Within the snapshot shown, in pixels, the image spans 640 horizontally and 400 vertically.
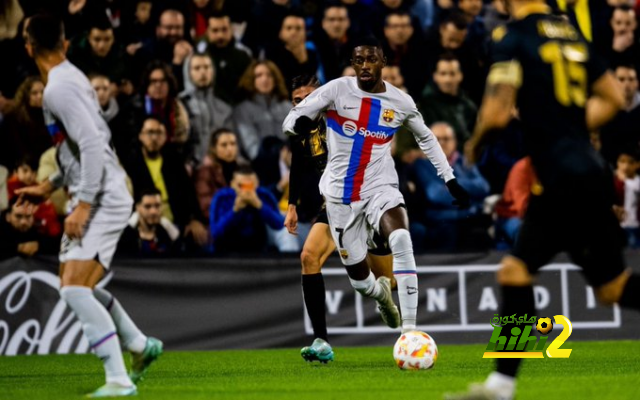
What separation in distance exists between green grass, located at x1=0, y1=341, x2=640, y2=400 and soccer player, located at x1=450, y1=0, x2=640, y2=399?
87cm

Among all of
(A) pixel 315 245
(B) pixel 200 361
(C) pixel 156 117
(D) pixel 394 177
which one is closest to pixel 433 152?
(D) pixel 394 177

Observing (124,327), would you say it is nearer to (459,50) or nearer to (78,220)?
(78,220)

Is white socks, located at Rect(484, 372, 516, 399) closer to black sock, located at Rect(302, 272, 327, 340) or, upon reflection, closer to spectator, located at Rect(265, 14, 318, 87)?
black sock, located at Rect(302, 272, 327, 340)

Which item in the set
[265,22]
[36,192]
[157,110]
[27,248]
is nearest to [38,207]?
[27,248]

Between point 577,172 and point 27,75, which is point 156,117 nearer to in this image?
point 27,75

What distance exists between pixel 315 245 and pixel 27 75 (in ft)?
19.0

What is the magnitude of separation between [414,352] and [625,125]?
7613 millimetres

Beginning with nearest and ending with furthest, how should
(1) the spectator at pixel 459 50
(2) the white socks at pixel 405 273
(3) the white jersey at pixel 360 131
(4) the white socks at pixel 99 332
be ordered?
(4) the white socks at pixel 99 332 → (2) the white socks at pixel 405 273 → (3) the white jersey at pixel 360 131 → (1) the spectator at pixel 459 50

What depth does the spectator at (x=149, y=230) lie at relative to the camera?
13.3 meters

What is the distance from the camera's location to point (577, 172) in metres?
6.14

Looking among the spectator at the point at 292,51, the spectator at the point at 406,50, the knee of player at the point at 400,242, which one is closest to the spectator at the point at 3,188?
the spectator at the point at 292,51

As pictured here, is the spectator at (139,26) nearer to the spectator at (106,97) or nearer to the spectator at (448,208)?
the spectator at (106,97)

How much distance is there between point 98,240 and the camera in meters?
7.28

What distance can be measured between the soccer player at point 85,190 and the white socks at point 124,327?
175mm
